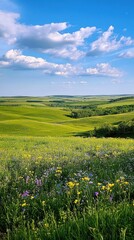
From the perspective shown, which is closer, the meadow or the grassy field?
the meadow

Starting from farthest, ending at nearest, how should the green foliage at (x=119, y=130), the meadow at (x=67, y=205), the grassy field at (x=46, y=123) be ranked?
the grassy field at (x=46, y=123)
the green foliage at (x=119, y=130)
the meadow at (x=67, y=205)

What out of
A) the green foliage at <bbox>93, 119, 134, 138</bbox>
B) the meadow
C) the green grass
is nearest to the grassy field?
the green foliage at <bbox>93, 119, 134, 138</bbox>

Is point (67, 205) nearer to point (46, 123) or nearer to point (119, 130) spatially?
point (119, 130)

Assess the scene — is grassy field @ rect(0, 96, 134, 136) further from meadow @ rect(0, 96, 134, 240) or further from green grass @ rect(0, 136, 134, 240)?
green grass @ rect(0, 136, 134, 240)

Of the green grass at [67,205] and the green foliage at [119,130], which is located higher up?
the green grass at [67,205]

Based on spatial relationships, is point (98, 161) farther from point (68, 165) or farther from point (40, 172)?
point (40, 172)

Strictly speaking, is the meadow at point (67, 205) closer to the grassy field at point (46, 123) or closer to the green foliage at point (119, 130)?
the green foliage at point (119, 130)

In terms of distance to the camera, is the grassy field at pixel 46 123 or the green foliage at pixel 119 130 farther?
the grassy field at pixel 46 123

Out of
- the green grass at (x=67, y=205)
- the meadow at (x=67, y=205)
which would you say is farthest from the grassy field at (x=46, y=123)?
the green grass at (x=67, y=205)

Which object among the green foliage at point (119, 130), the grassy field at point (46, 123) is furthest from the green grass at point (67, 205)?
the grassy field at point (46, 123)

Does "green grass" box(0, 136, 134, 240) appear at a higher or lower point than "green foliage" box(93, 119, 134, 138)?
higher

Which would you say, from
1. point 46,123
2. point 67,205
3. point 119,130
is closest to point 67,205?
point 67,205

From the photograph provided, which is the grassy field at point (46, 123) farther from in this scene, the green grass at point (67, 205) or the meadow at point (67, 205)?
the green grass at point (67, 205)

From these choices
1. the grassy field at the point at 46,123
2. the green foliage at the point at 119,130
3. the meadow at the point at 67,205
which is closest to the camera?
the meadow at the point at 67,205
